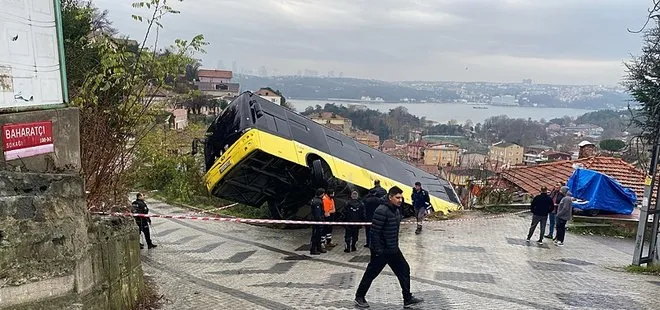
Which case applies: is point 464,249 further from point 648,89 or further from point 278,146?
point 648,89

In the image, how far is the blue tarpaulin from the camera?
16.8 meters

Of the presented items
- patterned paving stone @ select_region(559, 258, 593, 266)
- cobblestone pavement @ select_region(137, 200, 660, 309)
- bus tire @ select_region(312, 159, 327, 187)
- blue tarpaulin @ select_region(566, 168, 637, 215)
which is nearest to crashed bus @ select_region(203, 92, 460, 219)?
bus tire @ select_region(312, 159, 327, 187)

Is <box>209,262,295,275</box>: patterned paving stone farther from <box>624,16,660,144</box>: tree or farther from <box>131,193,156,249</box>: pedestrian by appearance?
<box>624,16,660,144</box>: tree

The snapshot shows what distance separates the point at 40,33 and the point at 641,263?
11.2 metres

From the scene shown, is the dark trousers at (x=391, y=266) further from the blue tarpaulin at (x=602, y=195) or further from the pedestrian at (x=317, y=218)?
the blue tarpaulin at (x=602, y=195)

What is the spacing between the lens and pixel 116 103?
8922 mm

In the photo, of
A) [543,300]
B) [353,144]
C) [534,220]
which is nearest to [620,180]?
[534,220]

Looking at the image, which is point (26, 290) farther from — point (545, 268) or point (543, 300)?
point (545, 268)

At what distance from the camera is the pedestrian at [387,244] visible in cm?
682

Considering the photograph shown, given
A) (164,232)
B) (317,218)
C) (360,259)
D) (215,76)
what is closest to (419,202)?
(360,259)

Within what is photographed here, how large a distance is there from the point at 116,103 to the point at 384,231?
16.5ft

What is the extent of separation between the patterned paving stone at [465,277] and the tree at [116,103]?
5.45 m

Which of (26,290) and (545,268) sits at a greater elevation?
(26,290)

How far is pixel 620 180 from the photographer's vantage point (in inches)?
808
